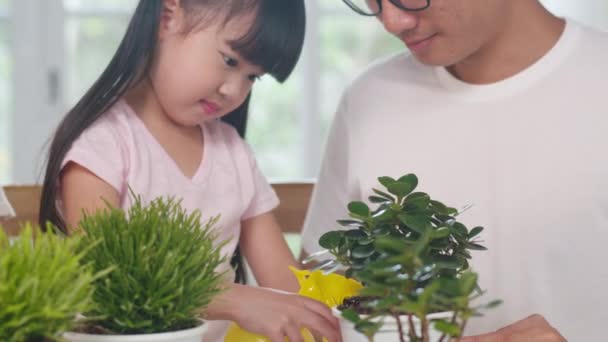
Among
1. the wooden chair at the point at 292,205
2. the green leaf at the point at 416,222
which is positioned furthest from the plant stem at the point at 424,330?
the wooden chair at the point at 292,205

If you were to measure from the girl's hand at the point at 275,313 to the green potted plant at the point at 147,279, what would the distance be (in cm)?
19

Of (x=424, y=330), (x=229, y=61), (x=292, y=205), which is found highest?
(x=229, y=61)

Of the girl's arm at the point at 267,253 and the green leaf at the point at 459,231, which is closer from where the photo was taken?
the green leaf at the point at 459,231

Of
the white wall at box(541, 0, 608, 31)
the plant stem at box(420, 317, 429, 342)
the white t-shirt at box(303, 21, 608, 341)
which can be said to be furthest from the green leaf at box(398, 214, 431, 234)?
the white wall at box(541, 0, 608, 31)

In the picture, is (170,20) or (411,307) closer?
(411,307)

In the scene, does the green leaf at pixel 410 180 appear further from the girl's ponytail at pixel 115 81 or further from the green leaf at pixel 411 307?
the girl's ponytail at pixel 115 81

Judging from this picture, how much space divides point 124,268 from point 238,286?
342mm

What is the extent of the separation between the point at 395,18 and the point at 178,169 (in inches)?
15.9

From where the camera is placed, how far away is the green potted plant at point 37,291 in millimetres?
507

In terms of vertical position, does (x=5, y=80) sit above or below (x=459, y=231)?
below

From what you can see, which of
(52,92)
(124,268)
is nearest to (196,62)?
(124,268)

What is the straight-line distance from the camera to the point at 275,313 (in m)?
0.87

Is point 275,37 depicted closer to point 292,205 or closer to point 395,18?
point 395,18

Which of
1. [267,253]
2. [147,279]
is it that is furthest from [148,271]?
[267,253]
